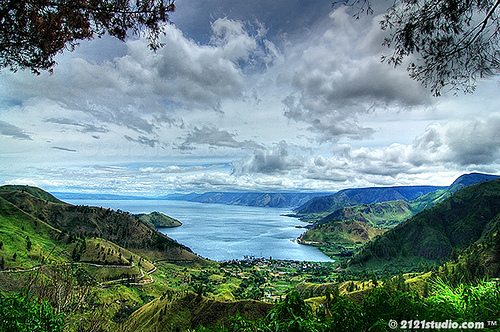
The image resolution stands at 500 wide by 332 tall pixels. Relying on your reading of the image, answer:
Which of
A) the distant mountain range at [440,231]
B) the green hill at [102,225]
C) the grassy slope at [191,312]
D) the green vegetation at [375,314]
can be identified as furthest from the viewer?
the distant mountain range at [440,231]

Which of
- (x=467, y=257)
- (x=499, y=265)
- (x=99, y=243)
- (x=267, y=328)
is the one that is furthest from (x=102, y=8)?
(x=99, y=243)

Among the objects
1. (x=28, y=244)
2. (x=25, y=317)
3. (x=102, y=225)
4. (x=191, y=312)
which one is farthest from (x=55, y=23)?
(x=102, y=225)

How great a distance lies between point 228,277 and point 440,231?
149082mm

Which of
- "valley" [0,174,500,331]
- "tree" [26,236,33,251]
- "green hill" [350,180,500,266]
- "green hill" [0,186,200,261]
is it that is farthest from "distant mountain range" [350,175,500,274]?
"tree" [26,236,33,251]

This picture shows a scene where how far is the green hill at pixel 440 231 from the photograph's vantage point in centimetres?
15950

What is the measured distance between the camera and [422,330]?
11.5 ft

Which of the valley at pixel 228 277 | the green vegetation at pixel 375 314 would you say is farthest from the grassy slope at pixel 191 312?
the green vegetation at pixel 375 314

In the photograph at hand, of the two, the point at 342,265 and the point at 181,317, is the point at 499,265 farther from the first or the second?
the point at 342,265

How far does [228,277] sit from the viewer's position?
417 feet

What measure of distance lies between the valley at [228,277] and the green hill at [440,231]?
76 centimetres

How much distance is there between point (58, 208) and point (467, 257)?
21880cm

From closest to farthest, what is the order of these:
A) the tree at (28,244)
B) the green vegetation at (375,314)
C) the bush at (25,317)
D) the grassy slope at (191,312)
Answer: the green vegetation at (375,314), the bush at (25,317), the grassy slope at (191,312), the tree at (28,244)

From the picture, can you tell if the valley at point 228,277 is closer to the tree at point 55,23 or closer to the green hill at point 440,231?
the green hill at point 440,231

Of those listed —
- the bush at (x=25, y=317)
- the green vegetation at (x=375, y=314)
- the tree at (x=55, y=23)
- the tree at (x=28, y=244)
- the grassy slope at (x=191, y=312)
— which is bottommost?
the tree at (x=28, y=244)
